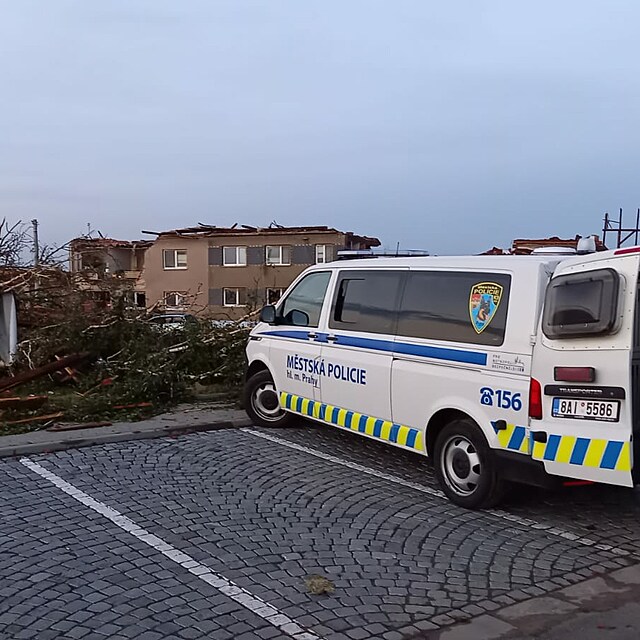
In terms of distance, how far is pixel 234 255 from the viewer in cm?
4834

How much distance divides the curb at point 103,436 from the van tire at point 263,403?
0.36 metres

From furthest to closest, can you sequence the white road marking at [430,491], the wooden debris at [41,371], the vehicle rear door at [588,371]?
the wooden debris at [41,371], the white road marking at [430,491], the vehicle rear door at [588,371]

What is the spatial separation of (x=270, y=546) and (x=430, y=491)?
199 cm

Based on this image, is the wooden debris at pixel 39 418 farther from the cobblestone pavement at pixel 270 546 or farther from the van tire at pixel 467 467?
the van tire at pixel 467 467

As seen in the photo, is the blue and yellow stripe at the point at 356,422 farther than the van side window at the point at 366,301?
No

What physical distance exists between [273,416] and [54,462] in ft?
9.00

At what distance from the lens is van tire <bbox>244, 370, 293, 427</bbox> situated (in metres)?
9.09

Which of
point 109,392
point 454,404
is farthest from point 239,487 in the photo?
point 109,392

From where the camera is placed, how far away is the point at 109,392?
10.8 metres

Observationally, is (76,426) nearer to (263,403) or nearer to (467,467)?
(263,403)

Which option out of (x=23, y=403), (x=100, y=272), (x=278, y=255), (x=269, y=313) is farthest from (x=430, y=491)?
(x=278, y=255)

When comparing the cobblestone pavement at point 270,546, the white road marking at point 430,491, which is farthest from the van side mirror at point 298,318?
the cobblestone pavement at point 270,546

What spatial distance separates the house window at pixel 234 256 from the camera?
48.1 metres

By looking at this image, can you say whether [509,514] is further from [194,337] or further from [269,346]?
[194,337]
